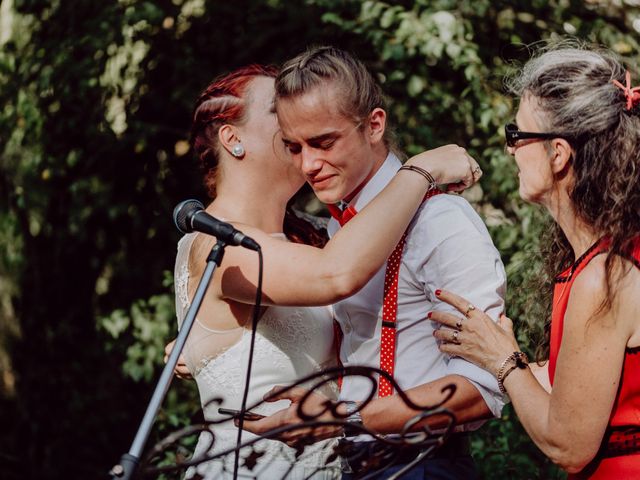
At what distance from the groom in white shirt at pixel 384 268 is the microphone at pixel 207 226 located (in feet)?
1.20

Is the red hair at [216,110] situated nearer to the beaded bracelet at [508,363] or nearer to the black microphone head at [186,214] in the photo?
the black microphone head at [186,214]

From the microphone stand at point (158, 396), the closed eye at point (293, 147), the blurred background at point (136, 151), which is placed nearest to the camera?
the microphone stand at point (158, 396)

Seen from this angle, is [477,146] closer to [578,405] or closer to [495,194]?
[495,194]

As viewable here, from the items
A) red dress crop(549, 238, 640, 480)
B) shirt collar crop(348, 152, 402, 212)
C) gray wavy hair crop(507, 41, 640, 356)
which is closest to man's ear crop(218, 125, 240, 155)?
shirt collar crop(348, 152, 402, 212)

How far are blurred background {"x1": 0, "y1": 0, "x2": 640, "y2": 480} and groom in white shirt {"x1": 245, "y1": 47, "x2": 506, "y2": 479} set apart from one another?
96cm

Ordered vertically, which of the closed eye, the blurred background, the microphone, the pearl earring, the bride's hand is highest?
the microphone

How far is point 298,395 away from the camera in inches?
85.4

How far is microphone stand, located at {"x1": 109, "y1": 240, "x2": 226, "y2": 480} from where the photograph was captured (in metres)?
1.75

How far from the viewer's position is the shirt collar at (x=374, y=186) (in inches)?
101

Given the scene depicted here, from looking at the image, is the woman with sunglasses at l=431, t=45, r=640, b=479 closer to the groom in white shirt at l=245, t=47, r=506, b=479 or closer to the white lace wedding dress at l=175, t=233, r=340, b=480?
the groom in white shirt at l=245, t=47, r=506, b=479

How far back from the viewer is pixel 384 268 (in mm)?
2412

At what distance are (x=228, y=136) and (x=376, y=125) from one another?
0.44m

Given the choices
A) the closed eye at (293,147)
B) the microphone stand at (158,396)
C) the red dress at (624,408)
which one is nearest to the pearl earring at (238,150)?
the closed eye at (293,147)

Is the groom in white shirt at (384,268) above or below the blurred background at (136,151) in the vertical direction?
above
